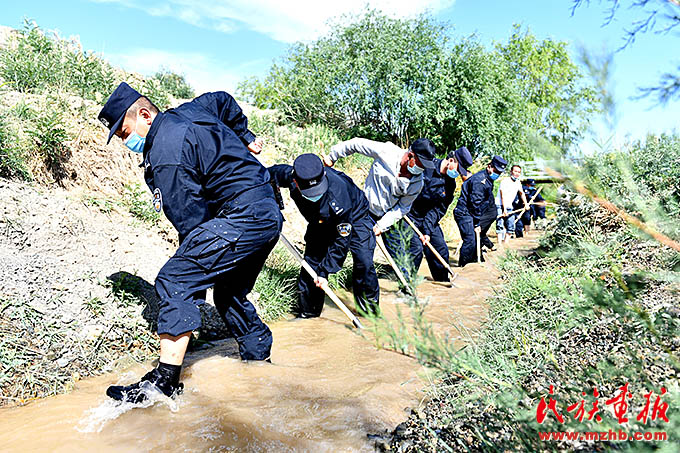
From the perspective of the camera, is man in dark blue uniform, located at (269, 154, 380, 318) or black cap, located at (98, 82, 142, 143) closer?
black cap, located at (98, 82, 142, 143)

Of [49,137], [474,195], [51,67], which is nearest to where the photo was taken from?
[49,137]

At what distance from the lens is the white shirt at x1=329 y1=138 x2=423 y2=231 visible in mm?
5297

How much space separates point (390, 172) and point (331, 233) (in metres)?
0.99

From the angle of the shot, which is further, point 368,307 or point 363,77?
point 363,77

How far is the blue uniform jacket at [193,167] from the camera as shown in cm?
282

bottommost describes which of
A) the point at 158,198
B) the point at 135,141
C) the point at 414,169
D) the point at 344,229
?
the point at 344,229

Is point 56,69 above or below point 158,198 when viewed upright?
above

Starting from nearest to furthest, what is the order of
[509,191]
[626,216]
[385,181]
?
[626,216], [385,181], [509,191]

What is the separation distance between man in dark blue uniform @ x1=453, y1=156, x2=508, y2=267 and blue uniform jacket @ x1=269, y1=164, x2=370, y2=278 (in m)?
3.21

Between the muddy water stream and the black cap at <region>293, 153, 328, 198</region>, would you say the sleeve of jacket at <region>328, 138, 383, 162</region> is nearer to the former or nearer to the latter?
the black cap at <region>293, 153, 328, 198</region>

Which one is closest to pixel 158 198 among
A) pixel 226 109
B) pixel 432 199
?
pixel 226 109

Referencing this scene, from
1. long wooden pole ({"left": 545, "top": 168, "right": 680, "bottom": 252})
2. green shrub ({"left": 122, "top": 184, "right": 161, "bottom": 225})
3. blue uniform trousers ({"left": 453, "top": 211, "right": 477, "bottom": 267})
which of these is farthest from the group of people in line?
blue uniform trousers ({"left": 453, "top": 211, "right": 477, "bottom": 267})

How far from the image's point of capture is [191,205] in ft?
9.61

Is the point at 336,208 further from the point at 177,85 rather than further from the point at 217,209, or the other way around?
the point at 177,85
